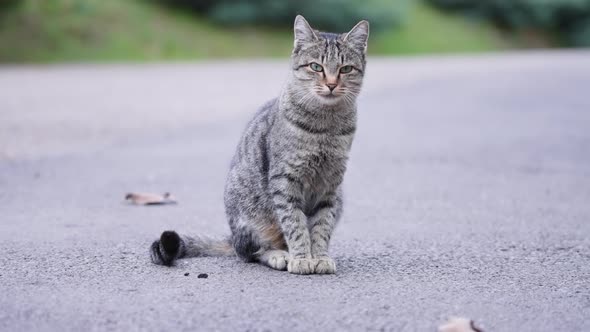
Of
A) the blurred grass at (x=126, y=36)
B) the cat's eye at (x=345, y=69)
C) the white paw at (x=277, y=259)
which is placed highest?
the cat's eye at (x=345, y=69)

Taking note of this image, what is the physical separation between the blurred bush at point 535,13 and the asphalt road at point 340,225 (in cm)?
2185

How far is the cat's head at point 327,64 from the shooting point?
4.80 metres

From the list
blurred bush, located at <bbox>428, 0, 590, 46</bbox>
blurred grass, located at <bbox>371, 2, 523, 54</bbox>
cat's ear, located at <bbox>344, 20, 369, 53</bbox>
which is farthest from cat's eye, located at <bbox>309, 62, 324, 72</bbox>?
blurred bush, located at <bbox>428, 0, 590, 46</bbox>

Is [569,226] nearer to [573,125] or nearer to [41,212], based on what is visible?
[41,212]

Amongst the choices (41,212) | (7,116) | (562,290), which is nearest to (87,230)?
(41,212)

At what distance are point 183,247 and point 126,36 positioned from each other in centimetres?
2142

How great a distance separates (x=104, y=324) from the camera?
3535 millimetres

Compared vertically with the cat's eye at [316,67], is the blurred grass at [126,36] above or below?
below

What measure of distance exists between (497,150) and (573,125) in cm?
284

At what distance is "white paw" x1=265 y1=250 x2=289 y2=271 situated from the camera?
4645 millimetres

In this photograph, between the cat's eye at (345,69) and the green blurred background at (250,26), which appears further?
the green blurred background at (250,26)

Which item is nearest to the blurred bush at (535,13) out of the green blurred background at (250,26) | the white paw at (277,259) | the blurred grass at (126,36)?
the green blurred background at (250,26)

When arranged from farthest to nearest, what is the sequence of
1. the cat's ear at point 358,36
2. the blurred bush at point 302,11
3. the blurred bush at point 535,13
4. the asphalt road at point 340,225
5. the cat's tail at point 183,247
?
the blurred bush at point 535,13
the blurred bush at point 302,11
the cat's ear at point 358,36
the cat's tail at point 183,247
the asphalt road at point 340,225

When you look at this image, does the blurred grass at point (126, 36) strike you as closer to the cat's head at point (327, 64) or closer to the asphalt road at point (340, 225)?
the asphalt road at point (340, 225)
